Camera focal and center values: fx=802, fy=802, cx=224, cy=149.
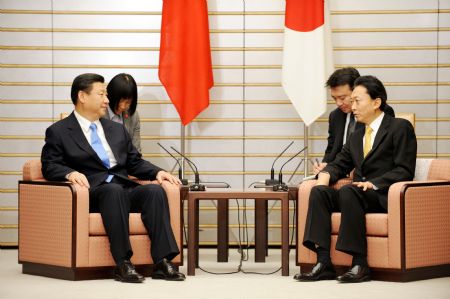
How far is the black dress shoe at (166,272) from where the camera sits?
452cm

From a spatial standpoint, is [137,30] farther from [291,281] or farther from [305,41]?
[291,281]

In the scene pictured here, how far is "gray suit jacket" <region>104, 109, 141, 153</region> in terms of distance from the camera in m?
5.80

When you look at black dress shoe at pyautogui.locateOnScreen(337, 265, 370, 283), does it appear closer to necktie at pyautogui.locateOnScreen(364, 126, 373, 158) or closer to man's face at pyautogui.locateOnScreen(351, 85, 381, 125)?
necktie at pyautogui.locateOnScreen(364, 126, 373, 158)

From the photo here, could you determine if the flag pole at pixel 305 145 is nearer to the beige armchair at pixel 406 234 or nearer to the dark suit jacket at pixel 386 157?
the dark suit jacket at pixel 386 157

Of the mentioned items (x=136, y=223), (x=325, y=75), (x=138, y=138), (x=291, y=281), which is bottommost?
(x=291, y=281)


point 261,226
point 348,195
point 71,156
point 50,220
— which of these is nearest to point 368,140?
point 348,195

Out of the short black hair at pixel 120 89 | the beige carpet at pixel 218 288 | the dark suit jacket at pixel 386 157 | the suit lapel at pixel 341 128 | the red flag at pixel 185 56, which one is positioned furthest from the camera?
the red flag at pixel 185 56

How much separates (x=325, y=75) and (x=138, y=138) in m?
1.48

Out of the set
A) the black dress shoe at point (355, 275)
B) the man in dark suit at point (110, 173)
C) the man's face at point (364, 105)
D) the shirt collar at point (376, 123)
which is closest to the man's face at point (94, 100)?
the man in dark suit at point (110, 173)

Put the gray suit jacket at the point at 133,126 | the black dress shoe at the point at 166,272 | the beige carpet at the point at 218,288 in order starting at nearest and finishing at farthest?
the beige carpet at the point at 218,288
the black dress shoe at the point at 166,272
the gray suit jacket at the point at 133,126

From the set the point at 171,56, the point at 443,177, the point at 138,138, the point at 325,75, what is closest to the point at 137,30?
the point at 171,56

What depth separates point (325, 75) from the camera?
237 inches

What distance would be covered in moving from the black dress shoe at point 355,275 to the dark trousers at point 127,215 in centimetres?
94

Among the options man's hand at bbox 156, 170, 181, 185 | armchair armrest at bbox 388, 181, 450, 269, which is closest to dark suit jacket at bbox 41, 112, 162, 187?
man's hand at bbox 156, 170, 181, 185
